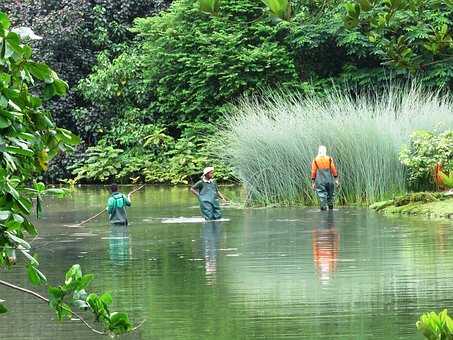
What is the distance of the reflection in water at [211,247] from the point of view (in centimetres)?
1408

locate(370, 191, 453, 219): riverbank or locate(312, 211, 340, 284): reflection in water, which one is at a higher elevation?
locate(370, 191, 453, 219): riverbank

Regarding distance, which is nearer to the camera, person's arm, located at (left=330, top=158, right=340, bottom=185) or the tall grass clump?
person's arm, located at (left=330, top=158, right=340, bottom=185)

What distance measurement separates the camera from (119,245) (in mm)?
18391

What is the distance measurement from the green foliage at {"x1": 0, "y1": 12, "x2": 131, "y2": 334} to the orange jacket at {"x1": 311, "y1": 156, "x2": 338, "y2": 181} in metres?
18.3

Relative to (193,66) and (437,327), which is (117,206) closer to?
(193,66)

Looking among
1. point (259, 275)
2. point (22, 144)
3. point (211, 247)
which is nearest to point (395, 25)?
point (22, 144)

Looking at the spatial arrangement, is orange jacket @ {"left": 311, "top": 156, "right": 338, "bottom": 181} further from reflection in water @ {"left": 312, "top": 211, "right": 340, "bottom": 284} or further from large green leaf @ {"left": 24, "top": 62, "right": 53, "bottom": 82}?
large green leaf @ {"left": 24, "top": 62, "right": 53, "bottom": 82}

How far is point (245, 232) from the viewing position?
64.3 feet

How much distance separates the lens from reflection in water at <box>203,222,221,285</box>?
46.2 feet

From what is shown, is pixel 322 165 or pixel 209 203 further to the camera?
pixel 322 165

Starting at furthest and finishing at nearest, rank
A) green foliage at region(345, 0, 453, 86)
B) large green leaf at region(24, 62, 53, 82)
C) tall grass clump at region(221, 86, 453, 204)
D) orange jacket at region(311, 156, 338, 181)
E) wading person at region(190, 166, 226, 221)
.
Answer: tall grass clump at region(221, 86, 453, 204), orange jacket at region(311, 156, 338, 181), wading person at region(190, 166, 226, 221), green foliage at region(345, 0, 453, 86), large green leaf at region(24, 62, 53, 82)

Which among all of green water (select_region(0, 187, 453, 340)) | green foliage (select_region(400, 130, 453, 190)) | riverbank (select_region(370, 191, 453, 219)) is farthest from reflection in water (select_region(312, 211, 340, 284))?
green foliage (select_region(400, 130, 453, 190))

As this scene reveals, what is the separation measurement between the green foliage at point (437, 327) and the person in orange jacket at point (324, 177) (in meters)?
19.7

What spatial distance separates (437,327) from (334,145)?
21.9m
